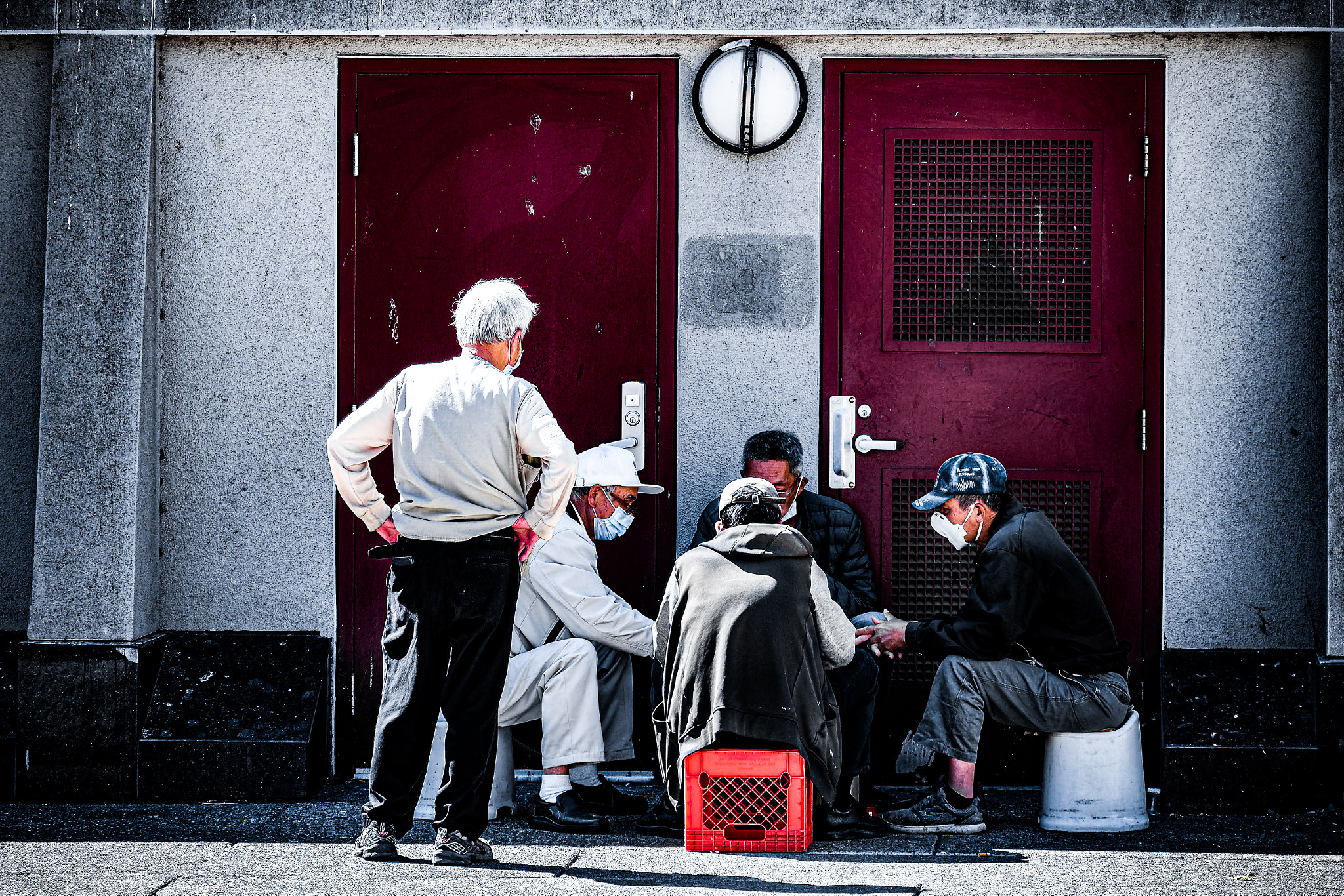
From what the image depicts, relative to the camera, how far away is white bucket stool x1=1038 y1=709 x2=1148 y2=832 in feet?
16.4

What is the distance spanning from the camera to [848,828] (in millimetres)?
4941

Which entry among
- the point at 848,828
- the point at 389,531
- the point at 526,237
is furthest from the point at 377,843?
the point at 526,237

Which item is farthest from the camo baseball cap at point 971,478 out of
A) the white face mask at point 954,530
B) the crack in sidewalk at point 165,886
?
the crack in sidewalk at point 165,886

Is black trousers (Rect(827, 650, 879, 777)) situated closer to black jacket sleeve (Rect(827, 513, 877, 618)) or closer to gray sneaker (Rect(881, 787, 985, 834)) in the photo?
gray sneaker (Rect(881, 787, 985, 834))

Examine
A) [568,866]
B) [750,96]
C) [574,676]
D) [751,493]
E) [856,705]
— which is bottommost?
[568,866]

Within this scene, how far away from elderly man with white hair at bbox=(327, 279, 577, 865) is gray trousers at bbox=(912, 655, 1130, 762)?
5.06 feet

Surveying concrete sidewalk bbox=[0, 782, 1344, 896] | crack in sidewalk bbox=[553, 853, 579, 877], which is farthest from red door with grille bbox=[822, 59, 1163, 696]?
crack in sidewalk bbox=[553, 853, 579, 877]

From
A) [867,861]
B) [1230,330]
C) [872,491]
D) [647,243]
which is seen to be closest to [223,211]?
[647,243]

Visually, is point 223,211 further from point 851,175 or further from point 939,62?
point 939,62

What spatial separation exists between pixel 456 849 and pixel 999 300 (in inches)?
123

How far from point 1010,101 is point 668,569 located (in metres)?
2.42

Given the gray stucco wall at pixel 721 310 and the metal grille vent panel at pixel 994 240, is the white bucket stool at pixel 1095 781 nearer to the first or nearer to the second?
the gray stucco wall at pixel 721 310

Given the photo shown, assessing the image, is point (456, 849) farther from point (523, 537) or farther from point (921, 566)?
point (921, 566)

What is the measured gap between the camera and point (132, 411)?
5.77 metres
